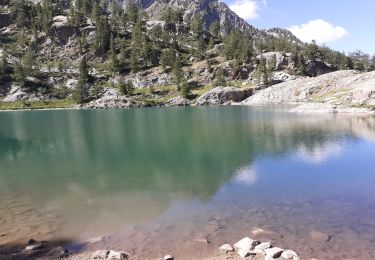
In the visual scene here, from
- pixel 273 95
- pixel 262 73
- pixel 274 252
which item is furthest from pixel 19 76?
pixel 274 252

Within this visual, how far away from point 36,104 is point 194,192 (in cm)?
16718

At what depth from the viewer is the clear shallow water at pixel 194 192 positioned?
2292cm

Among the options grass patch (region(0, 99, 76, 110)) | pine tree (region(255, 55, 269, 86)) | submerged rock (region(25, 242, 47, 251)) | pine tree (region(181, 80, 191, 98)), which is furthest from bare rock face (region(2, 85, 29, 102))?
submerged rock (region(25, 242, 47, 251))

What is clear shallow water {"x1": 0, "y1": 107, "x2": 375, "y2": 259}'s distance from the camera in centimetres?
2292

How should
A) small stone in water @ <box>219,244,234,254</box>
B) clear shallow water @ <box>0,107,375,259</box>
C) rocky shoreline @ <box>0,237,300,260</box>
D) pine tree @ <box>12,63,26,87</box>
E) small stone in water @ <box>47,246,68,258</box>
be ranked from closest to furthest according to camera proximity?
rocky shoreline @ <box>0,237,300,260</box> < small stone in water @ <box>219,244,234,254</box> < small stone in water @ <box>47,246,68,258</box> < clear shallow water @ <box>0,107,375,259</box> < pine tree @ <box>12,63,26,87</box>

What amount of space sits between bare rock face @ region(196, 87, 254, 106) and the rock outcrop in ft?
19.8

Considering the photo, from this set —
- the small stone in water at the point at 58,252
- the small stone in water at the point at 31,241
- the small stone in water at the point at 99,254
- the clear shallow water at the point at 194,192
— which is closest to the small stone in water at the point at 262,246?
the clear shallow water at the point at 194,192

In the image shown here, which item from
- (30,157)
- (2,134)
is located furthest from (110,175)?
(2,134)

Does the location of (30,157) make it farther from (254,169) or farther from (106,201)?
(254,169)

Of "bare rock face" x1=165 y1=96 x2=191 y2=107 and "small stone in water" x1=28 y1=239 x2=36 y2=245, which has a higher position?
"bare rock face" x1=165 y1=96 x2=191 y2=107

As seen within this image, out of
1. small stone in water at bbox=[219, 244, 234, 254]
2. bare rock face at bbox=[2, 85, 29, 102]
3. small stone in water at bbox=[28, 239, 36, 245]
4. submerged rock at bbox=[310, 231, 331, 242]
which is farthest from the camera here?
bare rock face at bbox=[2, 85, 29, 102]

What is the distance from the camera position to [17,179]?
41.1 m

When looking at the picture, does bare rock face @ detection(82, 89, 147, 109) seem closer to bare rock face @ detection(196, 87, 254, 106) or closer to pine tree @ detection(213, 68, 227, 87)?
bare rock face @ detection(196, 87, 254, 106)

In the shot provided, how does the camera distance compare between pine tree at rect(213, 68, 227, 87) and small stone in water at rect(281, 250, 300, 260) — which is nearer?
small stone in water at rect(281, 250, 300, 260)
